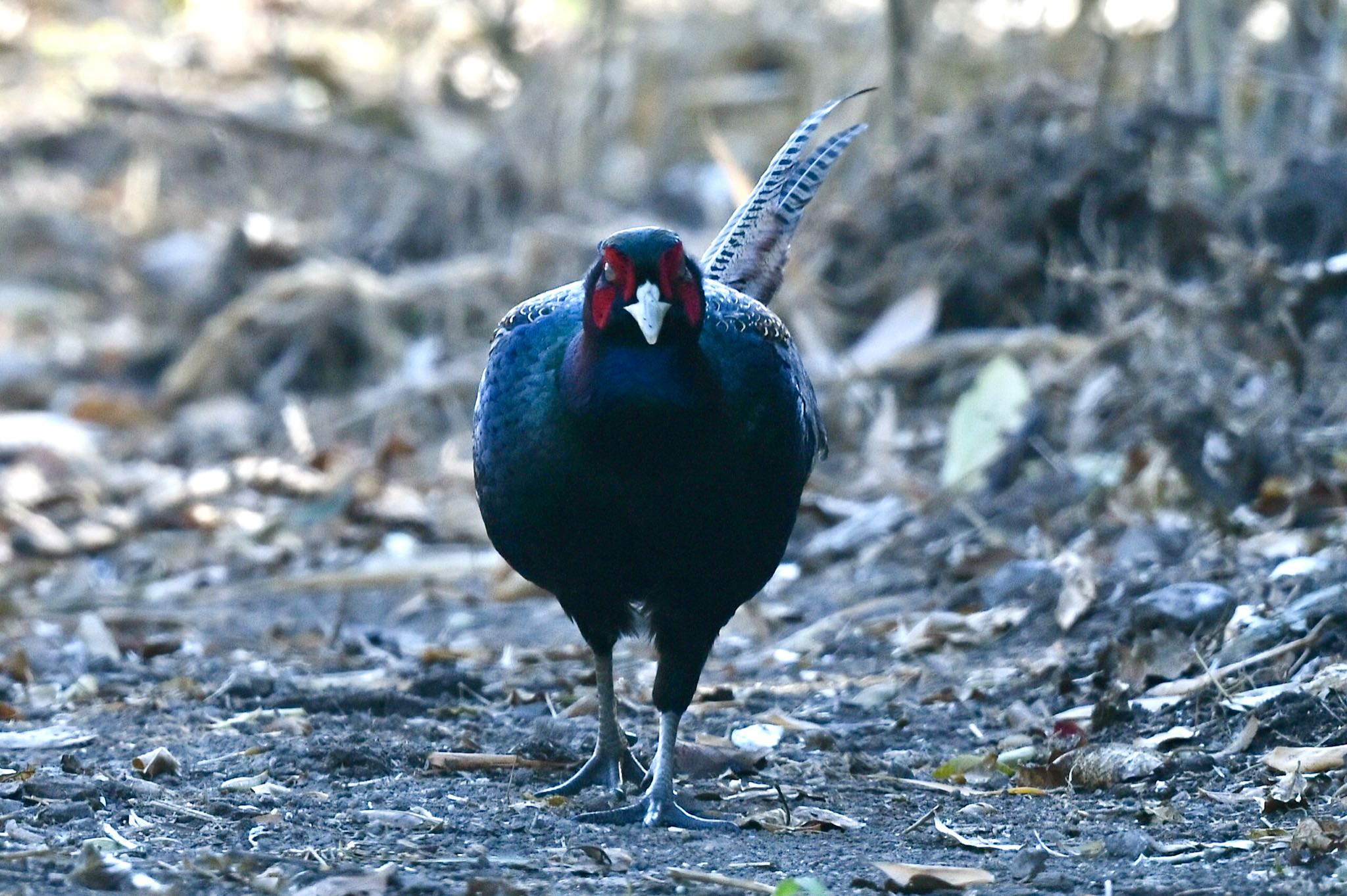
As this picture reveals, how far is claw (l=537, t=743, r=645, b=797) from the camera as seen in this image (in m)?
4.14

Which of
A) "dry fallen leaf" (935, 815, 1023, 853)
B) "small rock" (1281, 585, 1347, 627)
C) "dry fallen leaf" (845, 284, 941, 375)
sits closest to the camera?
"dry fallen leaf" (935, 815, 1023, 853)

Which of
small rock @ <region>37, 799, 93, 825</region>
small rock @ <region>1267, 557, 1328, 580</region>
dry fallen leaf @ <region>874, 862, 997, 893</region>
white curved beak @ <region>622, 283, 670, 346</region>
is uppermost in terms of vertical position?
white curved beak @ <region>622, 283, 670, 346</region>

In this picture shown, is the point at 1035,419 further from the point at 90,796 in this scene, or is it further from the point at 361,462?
the point at 90,796

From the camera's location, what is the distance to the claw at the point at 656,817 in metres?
3.78

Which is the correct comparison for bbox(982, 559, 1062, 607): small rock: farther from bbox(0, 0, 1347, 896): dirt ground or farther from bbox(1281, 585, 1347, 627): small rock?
bbox(1281, 585, 1347, 627): small rock

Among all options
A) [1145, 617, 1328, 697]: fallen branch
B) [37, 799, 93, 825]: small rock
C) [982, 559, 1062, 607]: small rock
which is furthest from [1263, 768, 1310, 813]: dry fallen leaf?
→ [37, 799, 93, 825]: small rock

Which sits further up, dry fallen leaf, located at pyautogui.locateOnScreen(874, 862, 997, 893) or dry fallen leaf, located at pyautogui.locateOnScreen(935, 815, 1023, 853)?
dry fallen leaf, located at pyautogui.locateOnScreen(874, 862, 997, 893)

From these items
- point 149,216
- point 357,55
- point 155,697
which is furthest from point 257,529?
point 357,55

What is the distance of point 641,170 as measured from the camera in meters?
12.7

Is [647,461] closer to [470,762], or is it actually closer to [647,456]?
[647,456]

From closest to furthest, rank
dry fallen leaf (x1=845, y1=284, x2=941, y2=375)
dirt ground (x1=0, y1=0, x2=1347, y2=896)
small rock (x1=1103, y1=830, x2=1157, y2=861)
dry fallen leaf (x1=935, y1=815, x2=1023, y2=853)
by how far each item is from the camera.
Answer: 1. small rock (x1=1103, y1=830, x2=1157, y2=861)
2. dry fallen leaf (x1=935, y1=815, x2=1023, y2=853)
3. dirt ground (x1=0, y1=0, x2=1347, y2=896)
4. dry fallen leaf (x1=845, y1=284, x2=941, y2=375)

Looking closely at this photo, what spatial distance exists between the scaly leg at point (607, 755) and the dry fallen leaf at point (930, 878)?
42.9 inches

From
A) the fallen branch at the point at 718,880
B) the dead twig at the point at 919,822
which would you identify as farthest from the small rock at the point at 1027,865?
the fallen branch at the point at 718,880

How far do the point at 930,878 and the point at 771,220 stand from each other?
2.42 meters
